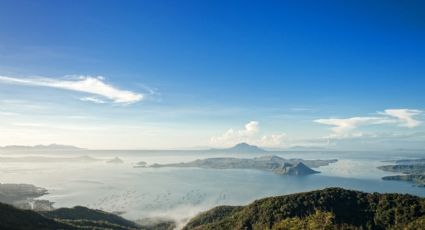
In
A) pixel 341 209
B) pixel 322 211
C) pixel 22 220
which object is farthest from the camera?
pixel 341 209

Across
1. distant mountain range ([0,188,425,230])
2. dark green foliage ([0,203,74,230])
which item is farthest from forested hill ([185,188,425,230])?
dark green foliage ([0,203,74,230])

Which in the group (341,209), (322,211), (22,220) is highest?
(322,211)

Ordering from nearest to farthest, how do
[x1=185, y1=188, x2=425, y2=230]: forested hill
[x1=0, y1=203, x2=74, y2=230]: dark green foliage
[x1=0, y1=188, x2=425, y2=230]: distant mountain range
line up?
[x1=0, y1=203, x2=74, y2=230]: dark green foliage → [x1=0, y1=188, x2=425, y2=230]: distant mountain range → [x1=185, y1=188, x2=425, y2=230]: forested hill

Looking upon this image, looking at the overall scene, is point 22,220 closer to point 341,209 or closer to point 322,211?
point 322,211

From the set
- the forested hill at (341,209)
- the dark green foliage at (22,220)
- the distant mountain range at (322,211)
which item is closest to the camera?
the dark green foliage at (22,220)

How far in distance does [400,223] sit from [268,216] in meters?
38.2

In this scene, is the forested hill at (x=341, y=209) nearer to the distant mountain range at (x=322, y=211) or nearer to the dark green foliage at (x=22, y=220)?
the distant mountain range at (x=322, y=211)

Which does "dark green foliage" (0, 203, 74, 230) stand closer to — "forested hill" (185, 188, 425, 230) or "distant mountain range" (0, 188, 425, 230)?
"distant mountain range" (0, 188, 425, 230)

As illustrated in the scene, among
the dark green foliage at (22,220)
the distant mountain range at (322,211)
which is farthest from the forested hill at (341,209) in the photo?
the dark green foliage at (22,220)

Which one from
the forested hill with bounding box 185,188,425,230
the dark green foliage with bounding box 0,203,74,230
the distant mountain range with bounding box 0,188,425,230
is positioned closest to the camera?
the dark green foliage with bounding box 0,203,74,230

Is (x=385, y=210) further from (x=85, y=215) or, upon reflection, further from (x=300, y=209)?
(x=85, y=215)

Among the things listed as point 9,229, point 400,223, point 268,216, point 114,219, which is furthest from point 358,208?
point 114,219

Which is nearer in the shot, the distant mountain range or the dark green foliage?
the dark green foliage

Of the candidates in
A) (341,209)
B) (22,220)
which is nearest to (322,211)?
(341,209)
